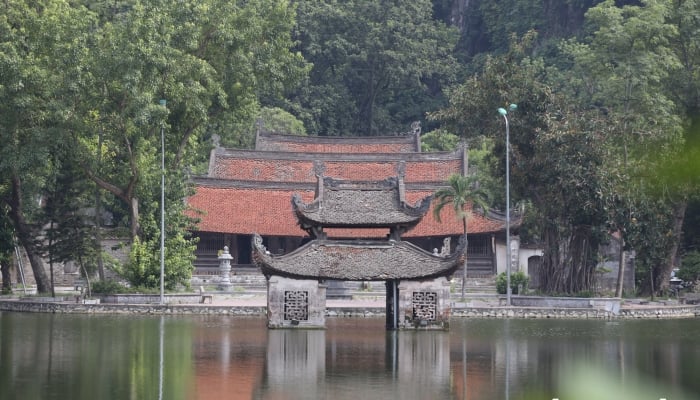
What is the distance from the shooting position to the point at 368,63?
103438 mm

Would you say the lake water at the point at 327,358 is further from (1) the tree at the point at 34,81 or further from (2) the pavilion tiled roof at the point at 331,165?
(2) the pavilion tiled roof at the point at 331,165

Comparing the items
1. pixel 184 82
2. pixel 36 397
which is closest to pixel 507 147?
pixel 184 82

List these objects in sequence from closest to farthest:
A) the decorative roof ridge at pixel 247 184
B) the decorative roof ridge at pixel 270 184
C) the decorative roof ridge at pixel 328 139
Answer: the decorative roof ridge at pixel 247 184 → the decorative roof ridge at pixel 270 184 → the decorative roof ridge at pixel 328 139

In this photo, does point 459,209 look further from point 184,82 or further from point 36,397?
point 36,397

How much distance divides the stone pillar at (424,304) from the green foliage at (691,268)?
75.7ft

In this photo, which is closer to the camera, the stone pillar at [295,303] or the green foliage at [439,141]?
the stone pillar at [295,303]

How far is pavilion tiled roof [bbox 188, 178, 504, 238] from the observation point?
66.9 metres

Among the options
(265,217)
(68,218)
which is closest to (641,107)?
(265,217)

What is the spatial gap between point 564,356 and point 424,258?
8.19 m

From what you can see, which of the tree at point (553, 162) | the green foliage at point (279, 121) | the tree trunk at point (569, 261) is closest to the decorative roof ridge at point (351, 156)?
the tree at point (553, 162)

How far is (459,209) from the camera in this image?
6047 cm

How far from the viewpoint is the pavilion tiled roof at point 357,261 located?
41031 millimetres

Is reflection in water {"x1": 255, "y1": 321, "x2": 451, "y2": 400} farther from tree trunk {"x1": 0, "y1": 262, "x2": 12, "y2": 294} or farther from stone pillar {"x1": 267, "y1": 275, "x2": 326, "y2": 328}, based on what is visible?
tree trunk {"x1": 0, "y1": 262, "x2": 12, "y2": 294}

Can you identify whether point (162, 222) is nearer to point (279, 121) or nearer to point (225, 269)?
point (225, 269)
